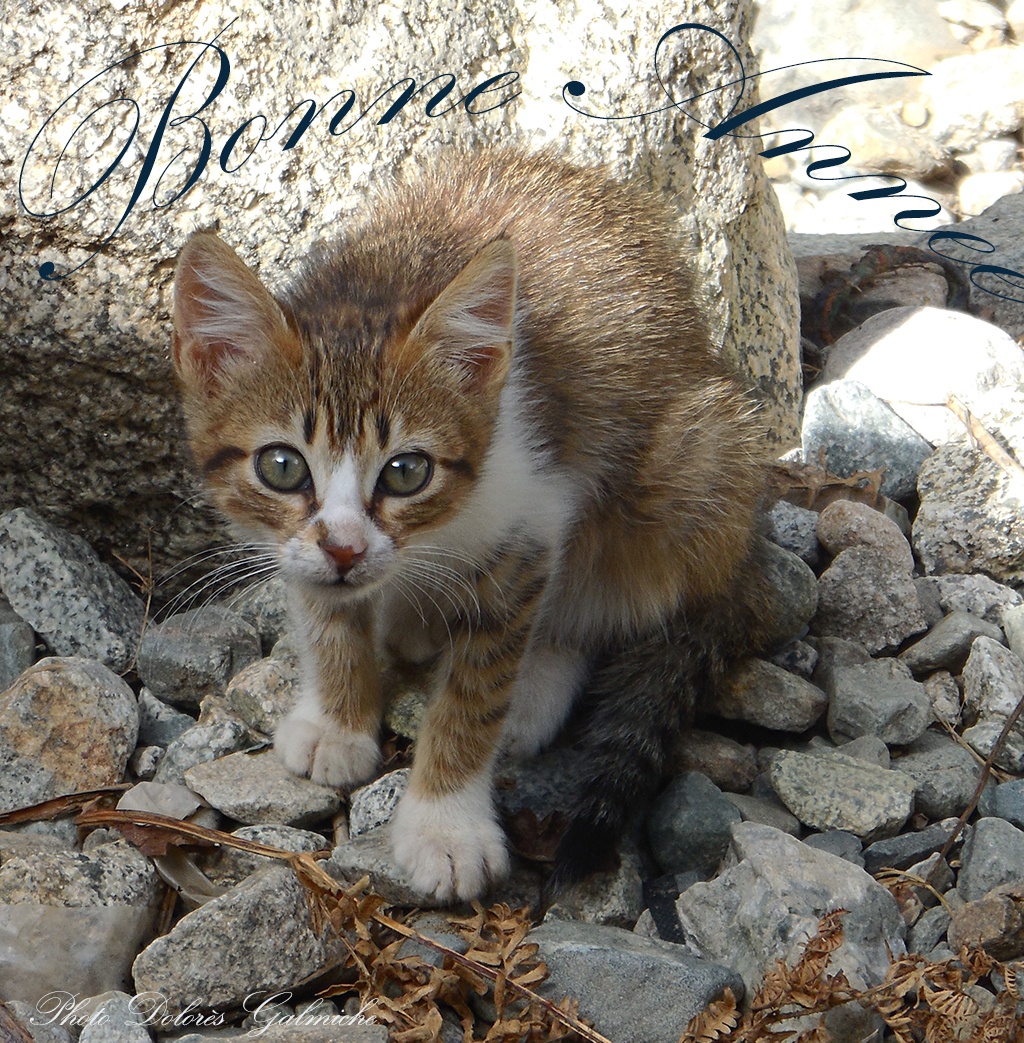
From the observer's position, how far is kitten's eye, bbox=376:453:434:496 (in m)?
2.13

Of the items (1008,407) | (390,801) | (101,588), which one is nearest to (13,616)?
(101,588)

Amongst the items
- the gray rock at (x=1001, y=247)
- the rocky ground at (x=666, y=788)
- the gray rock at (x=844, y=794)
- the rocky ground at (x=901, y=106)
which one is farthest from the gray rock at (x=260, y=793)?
the rocky ground at (x=901, y=106)

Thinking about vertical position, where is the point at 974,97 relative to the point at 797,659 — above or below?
above

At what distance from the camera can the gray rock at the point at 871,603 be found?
2963 millimetres

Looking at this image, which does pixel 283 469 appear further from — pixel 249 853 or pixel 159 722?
pixel 159 722

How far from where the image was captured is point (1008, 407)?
3.61 metres

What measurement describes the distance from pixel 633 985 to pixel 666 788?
0.60 metres

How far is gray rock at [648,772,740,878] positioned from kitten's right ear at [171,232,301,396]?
1.19 m

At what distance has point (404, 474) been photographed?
2.15 metres

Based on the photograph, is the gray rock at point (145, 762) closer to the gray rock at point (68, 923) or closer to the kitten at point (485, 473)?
the kitten at point (485, 473)

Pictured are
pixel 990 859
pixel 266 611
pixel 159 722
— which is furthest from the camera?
pixel 266 611

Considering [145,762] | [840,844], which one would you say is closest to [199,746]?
[145,762]

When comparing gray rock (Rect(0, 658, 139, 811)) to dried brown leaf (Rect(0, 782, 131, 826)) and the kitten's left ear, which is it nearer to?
dried brown leaf (Rect(0, 782, 131, 826))

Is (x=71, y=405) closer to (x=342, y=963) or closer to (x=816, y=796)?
(x=342, y=963)
